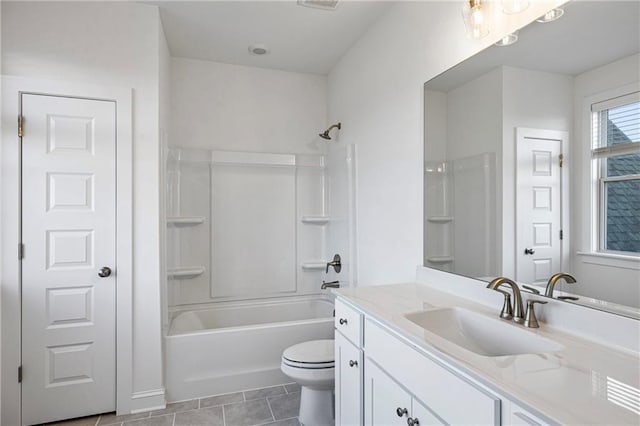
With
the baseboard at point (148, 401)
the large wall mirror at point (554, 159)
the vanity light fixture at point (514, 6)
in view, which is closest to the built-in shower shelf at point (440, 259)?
the large wall mirror at point (554, 159)

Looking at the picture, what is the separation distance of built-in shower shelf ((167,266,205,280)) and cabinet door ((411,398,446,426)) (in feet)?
7.78

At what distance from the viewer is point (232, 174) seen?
3279 millimetres

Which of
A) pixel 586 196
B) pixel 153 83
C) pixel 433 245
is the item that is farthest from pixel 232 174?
pixel 586 196

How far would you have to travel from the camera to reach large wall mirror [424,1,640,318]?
106cm

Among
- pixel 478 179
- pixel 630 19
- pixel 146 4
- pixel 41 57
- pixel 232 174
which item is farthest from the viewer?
A: pixel 232 174

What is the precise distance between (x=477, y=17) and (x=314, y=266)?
2477mm

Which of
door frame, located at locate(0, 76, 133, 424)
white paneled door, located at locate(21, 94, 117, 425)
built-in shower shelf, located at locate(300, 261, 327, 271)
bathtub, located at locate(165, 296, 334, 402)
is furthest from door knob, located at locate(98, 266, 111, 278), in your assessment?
built-in shower shelf, located at locate(300, 261, 327, 271)

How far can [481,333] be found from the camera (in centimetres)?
134

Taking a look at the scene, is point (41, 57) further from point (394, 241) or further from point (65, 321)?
point (394, 241)

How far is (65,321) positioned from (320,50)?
2719 millimetres

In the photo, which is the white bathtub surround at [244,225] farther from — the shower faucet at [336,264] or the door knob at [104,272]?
the door knob at [104,272]

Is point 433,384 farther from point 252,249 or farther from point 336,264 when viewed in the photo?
point 252,249

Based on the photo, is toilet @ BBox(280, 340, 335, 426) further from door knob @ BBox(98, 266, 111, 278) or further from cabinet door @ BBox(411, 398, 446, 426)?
door knob @ BBox(98, 266, 111, 278)

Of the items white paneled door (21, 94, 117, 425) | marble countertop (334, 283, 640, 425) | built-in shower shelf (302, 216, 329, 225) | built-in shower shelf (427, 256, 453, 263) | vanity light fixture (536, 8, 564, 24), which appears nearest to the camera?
marble countertop (334, 283, 640, 425)
